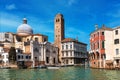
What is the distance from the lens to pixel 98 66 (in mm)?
47906

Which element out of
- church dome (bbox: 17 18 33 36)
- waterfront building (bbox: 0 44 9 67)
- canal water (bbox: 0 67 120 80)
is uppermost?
church dome (bbox: 17 18 33 36)

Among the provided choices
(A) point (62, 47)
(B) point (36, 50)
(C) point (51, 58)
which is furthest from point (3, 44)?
(A) point (62, 47)

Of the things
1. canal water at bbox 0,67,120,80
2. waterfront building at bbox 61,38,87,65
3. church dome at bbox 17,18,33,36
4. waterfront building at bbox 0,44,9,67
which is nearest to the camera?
canal water at bbox 0,67,120,80

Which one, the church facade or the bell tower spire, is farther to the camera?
the bell tower spire

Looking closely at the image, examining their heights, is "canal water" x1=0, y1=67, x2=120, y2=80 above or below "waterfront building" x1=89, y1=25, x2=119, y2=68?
below

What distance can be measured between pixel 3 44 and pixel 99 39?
36.6 m

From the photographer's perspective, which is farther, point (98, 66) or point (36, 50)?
point (36, 50)

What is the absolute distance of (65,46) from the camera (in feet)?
280

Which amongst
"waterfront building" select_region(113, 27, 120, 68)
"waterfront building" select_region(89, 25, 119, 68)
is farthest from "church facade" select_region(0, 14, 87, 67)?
"waterfront building" select_region(113, 27, 120, 68)

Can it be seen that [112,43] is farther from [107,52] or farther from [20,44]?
[20,44]

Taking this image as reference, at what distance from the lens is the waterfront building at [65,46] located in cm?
8425

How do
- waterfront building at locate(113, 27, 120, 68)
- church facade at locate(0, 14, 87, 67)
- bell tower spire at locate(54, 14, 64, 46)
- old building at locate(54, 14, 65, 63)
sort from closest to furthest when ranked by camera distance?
waterfront building at locate(113, 27, 120, 68)
church facade at locate(0, 14, 87, 67)
old building at locate(54, 14, 65, 63)
bell tower spire at locate(54, 14, 64, 46)

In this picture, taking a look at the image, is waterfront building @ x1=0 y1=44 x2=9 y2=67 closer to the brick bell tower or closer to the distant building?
the distant building

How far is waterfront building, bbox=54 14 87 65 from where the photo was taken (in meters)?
84.2
